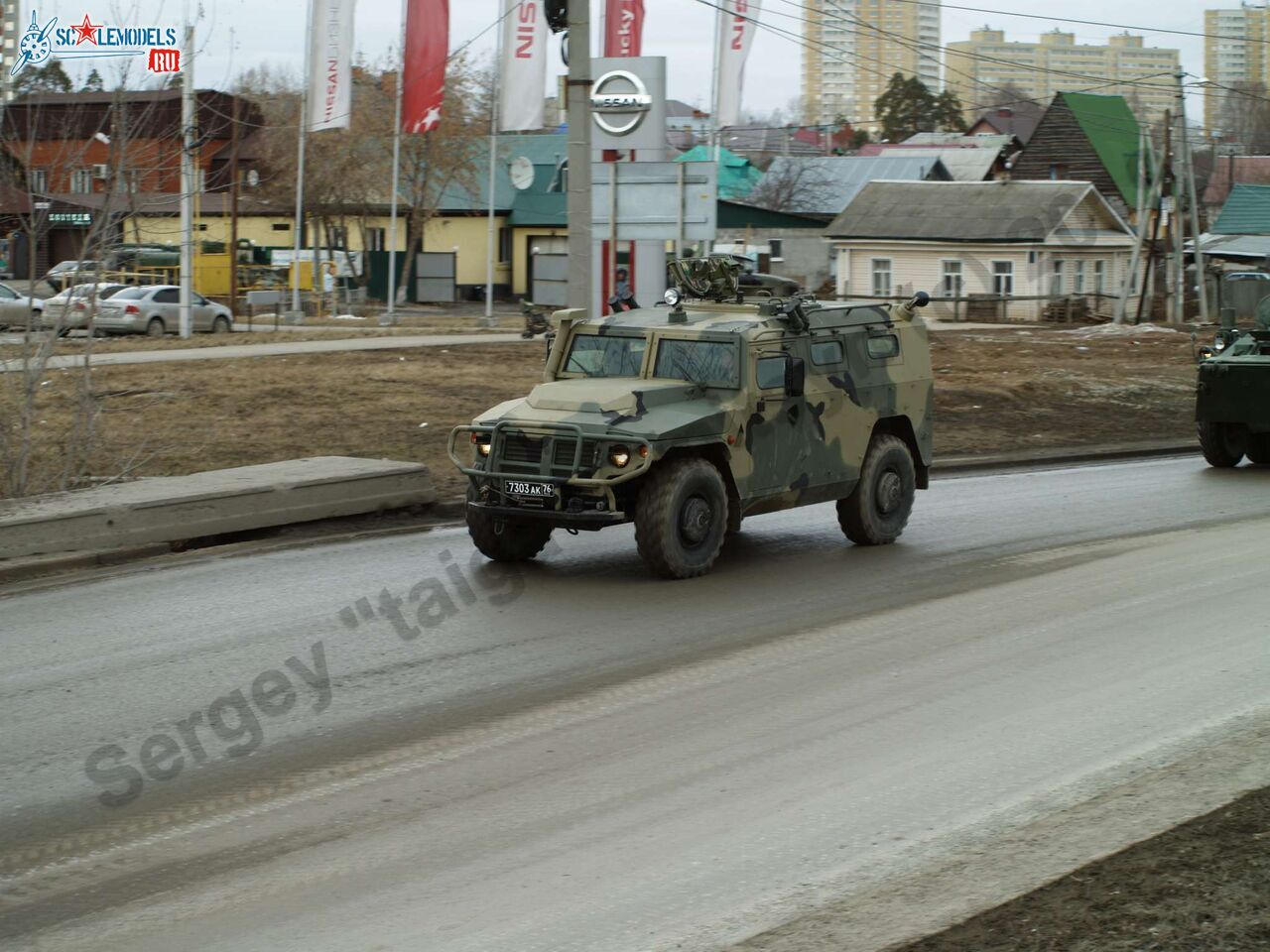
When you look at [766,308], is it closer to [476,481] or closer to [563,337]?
[563,337]

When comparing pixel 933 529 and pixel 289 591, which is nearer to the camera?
pixel 289 591

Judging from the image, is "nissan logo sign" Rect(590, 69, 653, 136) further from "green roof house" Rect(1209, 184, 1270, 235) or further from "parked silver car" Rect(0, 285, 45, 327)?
"green roof house" Rect(1209, 184, 1270, 235)

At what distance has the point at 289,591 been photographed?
1105cm

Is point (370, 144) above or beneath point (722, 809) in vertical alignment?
above

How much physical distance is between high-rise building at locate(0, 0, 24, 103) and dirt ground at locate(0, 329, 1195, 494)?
11.8 feet

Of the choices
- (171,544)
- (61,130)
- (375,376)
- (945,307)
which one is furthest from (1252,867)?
(945,307)

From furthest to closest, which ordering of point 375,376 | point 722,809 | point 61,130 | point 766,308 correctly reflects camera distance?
1. point 375,376
2. point 61,130
3. point 766,308
4. point 722,809

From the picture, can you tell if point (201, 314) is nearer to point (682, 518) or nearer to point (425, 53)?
point (425, 53)

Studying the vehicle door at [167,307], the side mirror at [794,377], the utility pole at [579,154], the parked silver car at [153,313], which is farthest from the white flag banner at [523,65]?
the side mirror at [794,377]

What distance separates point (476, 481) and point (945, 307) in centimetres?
4437

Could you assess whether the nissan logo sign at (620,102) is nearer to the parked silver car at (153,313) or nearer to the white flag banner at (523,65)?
the white flag banner at (523,65)

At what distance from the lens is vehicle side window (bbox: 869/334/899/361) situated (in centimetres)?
1337

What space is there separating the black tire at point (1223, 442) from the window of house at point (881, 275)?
39.0m

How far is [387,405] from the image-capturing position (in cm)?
2091
